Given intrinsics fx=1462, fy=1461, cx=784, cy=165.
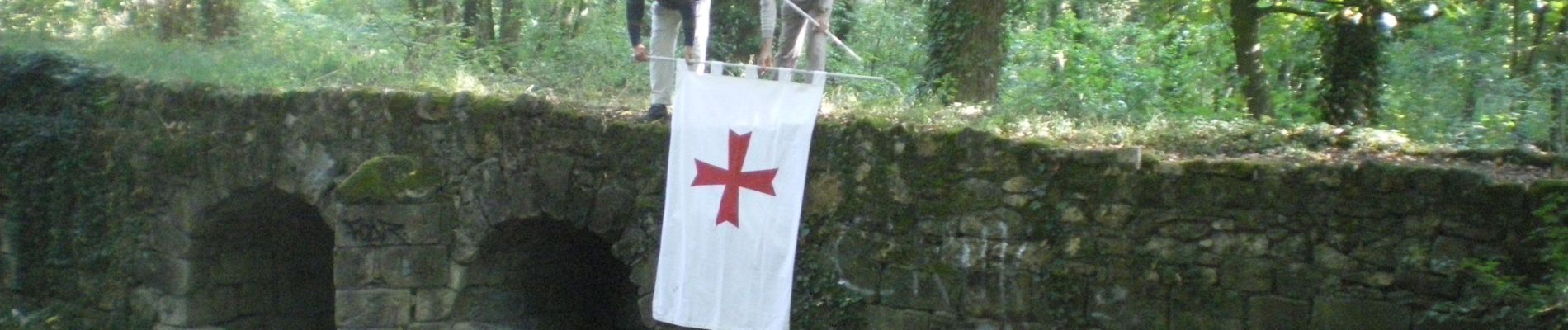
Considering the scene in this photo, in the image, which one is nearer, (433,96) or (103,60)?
(433,96)

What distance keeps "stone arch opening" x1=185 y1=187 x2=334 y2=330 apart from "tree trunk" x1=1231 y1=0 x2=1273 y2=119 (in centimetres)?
706

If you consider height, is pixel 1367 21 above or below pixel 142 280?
above

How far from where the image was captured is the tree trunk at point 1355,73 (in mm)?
10242

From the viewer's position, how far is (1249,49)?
458 inches

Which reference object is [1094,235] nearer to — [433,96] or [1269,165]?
[1269,165]

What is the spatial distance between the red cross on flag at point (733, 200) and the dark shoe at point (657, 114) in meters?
0.64

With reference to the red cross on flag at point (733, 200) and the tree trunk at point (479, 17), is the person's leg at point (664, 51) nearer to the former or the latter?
the red cross on flag at point (733, 200)

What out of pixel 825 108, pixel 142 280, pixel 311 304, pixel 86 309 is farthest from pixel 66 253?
pixel 825 108

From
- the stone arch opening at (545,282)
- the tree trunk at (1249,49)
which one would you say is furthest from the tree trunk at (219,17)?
the tree trunk at (1249,49)

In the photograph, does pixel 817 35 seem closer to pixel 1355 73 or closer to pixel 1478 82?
pixel 1355 73

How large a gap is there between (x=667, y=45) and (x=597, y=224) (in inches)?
43.6

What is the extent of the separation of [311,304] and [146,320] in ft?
3.85

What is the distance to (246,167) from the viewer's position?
31.9 feet

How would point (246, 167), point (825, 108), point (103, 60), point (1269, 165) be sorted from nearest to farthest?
point (1269, 165) → point (825, 108) → point (246, 167) → point (103, 60)
